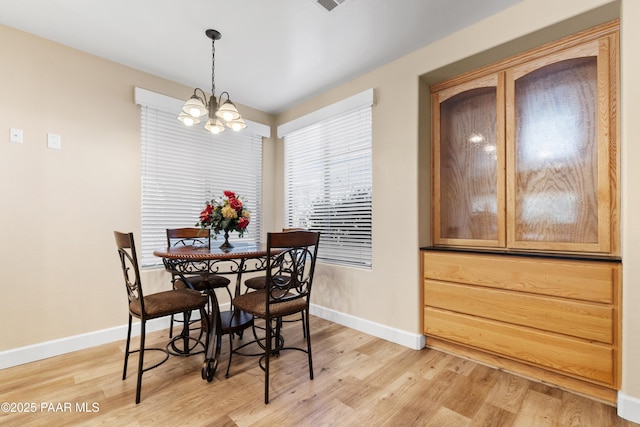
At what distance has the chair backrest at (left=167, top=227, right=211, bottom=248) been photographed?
2791mm

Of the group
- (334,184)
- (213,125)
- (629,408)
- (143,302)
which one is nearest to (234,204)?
(213,125)

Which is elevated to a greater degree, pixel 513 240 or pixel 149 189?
pixel 149 189

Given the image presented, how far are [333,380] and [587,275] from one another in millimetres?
1758

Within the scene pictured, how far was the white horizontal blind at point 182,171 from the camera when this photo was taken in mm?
2969

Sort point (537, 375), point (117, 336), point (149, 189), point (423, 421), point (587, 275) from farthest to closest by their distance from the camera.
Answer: point (149, 189)
point (117, 336)
point (537, 375)
point (587, 275)
point (423, 421)

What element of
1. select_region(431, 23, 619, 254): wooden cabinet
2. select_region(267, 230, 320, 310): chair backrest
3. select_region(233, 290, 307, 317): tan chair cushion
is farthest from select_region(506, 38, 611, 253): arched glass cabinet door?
select_region(233, 290, 307, 317): tan chair cushion

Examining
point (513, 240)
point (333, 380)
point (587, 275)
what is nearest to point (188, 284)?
point (333, 380)

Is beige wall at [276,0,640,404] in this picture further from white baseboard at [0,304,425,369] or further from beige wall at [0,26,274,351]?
beige wall at [0,26,274,351]

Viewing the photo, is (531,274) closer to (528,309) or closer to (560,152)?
(528,309)

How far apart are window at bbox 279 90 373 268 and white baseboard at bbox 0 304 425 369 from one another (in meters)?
0.61

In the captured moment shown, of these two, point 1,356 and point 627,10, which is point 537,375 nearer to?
point 627,10

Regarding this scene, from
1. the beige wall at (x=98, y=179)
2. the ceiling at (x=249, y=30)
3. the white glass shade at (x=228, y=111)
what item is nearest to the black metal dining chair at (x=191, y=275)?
the beige wall at (x=98, y=179)

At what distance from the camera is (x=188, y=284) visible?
230 centimetres

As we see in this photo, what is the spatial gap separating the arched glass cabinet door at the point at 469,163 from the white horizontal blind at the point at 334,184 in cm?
68
